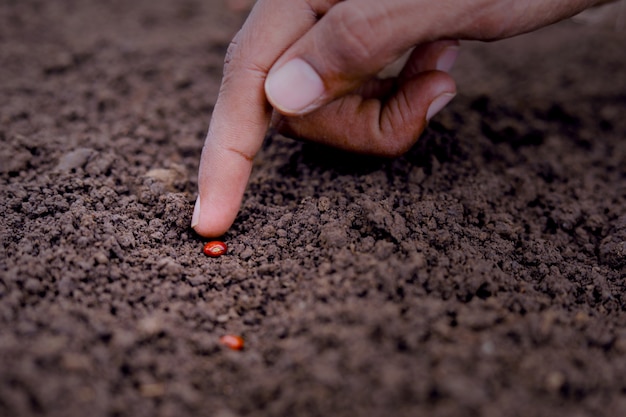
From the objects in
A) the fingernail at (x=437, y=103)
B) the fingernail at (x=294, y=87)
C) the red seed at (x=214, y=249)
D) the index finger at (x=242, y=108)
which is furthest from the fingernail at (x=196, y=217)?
the fingernail at (x=437, y=103)

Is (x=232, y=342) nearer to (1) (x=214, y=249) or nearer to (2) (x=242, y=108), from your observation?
(1) (x=214, y=249)

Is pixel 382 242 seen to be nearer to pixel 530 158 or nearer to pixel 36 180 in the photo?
pixel 530 158

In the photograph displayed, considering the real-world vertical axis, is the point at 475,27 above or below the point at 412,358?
above

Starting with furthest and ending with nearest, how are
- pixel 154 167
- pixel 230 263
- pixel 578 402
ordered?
pixel 154 167 → pixel 230 263 → pixel 578 402

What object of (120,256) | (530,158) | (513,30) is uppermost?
(513,30)

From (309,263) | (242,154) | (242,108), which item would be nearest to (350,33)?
(242,108)

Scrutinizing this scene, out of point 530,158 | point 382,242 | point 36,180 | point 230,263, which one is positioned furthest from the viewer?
point 530,158

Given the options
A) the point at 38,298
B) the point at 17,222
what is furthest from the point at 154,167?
the point at 38,298
